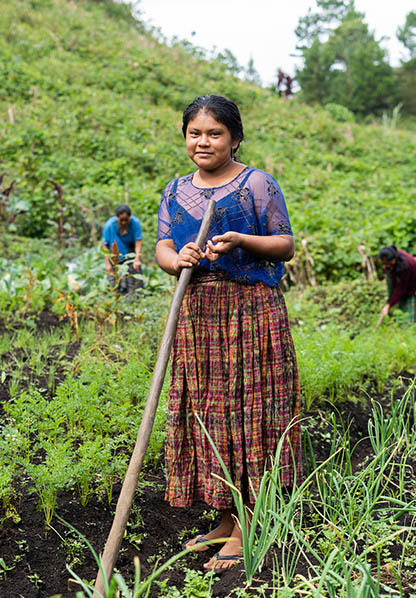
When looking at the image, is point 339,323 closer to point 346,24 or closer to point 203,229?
point 203,229

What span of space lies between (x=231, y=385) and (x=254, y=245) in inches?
21.7

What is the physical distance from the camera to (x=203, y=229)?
2072 millimetres

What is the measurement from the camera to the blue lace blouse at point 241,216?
85.7 inches

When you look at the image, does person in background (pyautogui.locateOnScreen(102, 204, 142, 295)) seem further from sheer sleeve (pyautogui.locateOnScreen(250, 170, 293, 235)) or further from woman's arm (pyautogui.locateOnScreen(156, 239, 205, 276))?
sheer sleeve (pyautogui.locateOnScreen(250, 170, 293, 235))

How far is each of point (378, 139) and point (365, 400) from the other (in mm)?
15739

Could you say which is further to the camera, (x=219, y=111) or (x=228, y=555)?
(x=228, y=555)

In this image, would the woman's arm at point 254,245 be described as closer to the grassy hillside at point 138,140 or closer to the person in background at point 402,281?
the person in background at point 402,281

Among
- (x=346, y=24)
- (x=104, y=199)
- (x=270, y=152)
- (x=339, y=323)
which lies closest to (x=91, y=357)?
(x=339, y=323)

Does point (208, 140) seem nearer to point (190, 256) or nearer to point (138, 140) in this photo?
point (190, 256)

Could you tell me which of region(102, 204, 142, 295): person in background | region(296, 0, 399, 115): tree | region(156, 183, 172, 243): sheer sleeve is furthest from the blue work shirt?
region(296, 0, 399, 115): tree

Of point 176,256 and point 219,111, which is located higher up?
point 219,111

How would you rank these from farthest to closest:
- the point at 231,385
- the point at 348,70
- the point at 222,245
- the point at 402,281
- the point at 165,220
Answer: the point at 348,70 → the point at 402,281 → the point at 165,220 → the point at 231,385 → the point at 222,245

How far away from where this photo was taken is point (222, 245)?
202cm

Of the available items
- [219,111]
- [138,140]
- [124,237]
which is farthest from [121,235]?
[138,140]
